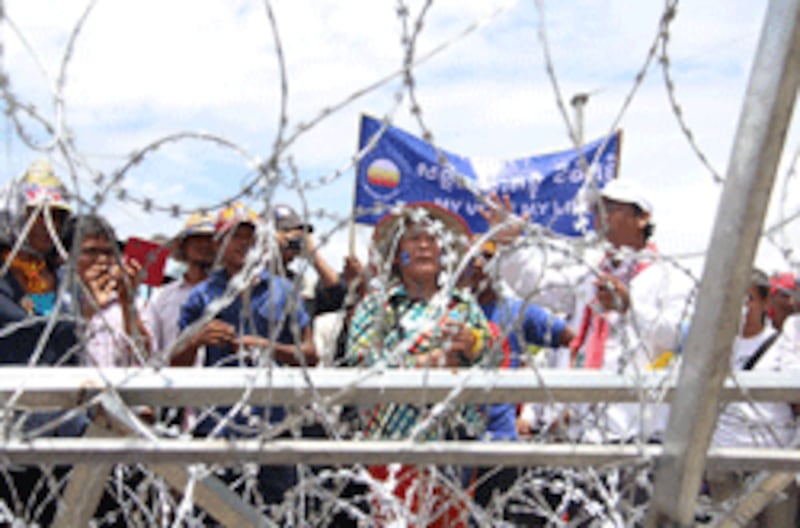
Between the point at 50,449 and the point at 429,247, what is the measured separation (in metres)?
2.15

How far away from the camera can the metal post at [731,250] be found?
1612 millimetres

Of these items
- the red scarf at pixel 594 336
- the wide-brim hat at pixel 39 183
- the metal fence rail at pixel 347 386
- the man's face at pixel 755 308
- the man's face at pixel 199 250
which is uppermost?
the wide-brim hat at pixel 39 183

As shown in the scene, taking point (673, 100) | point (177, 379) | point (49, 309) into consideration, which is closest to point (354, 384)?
point (177, 379)

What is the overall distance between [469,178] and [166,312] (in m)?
3.37

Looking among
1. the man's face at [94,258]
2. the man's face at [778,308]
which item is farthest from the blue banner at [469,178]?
the man's face at [94,258]

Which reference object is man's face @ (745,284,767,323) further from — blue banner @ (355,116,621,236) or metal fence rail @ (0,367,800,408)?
blue banner @ (355,116,621,236)

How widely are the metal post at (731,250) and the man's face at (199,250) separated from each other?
3.21m

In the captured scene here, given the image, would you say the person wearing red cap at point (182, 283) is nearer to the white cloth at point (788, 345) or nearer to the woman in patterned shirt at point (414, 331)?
the woman in patterned shirt at point (414, 331)

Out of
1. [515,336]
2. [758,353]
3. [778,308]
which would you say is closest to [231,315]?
[515,336]

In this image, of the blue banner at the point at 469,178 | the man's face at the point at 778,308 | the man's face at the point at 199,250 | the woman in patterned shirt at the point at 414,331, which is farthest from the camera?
the blue banner at the point at 469,178

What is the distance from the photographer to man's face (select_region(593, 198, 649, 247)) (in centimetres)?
411

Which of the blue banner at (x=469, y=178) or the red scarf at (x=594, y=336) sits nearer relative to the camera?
the red scarf at (x=594, y=336)

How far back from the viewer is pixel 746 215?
165 centimetres

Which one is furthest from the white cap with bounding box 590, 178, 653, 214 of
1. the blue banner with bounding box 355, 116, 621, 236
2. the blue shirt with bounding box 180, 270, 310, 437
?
the blue banner with bounding box 355, 116, 621, 236
